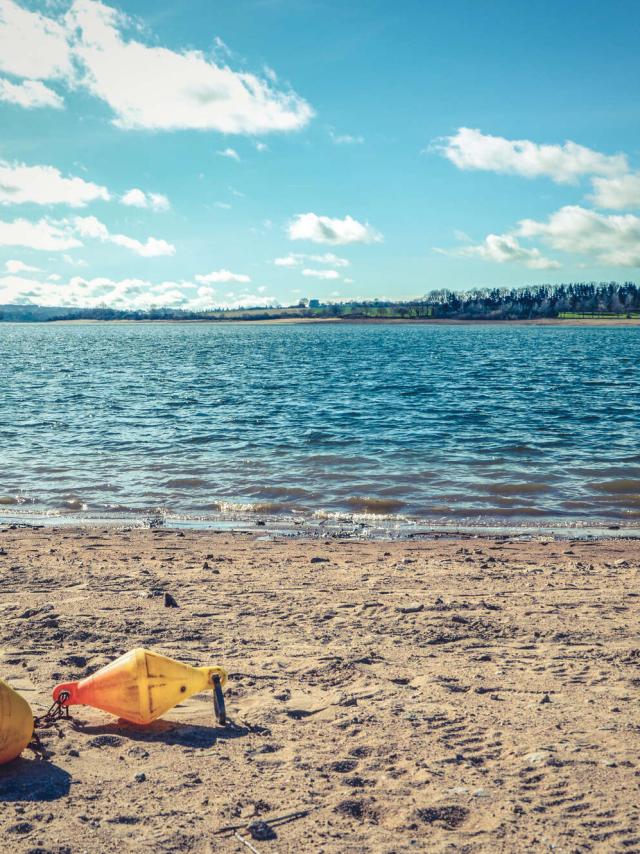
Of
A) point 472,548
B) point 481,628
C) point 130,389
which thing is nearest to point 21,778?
point 481,628

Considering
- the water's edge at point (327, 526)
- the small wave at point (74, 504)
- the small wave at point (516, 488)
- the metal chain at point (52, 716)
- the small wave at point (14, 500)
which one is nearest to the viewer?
the metal chain at point (52, 716)

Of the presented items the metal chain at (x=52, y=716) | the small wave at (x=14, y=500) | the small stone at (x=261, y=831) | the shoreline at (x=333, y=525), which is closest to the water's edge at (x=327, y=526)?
the shoreline at (x=333, y=525)

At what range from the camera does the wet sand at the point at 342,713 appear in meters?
3.44

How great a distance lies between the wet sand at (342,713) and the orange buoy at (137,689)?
4.7 inches

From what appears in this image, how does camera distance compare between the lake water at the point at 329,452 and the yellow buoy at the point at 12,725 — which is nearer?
the yellow buoy at the point at 12,725

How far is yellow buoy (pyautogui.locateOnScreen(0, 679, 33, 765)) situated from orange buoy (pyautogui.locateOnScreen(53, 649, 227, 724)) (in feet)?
1.45

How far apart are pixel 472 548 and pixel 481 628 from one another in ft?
11.8

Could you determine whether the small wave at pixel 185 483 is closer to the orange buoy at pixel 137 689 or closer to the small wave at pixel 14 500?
the small wave at pixel 14 500

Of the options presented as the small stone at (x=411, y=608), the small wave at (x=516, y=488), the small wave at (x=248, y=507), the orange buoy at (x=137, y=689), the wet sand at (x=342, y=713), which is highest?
the orange buoy at (x=137, y=689)

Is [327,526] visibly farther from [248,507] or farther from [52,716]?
[52,716]

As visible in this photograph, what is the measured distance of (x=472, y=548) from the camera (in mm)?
9617

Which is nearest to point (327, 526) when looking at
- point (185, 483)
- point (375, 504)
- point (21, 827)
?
point (375, 504)

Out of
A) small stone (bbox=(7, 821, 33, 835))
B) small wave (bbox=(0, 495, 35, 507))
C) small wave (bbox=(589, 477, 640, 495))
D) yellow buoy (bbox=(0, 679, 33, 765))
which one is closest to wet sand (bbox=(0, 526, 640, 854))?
small stone (bbox=(7, 821, 33, 835))

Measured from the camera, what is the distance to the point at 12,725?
3.84 metres
